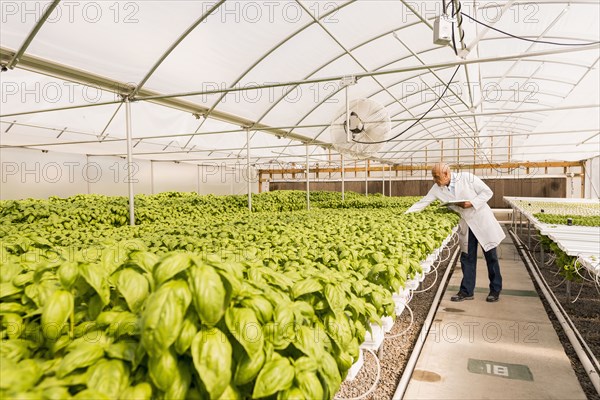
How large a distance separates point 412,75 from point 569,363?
636cm

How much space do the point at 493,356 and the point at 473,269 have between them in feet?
6.10

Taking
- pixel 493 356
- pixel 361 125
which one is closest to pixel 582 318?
pixel 493 356

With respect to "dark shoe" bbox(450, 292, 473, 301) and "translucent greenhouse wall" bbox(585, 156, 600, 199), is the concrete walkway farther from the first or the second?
"translucent greenhouse wall" bbox(585, 156, 600, 199)

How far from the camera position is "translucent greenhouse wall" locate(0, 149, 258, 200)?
952 centimetres

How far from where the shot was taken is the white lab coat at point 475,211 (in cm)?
507

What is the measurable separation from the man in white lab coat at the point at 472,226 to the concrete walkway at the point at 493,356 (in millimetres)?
250

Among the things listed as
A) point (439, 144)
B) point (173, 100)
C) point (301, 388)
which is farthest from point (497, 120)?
point (301, 388)

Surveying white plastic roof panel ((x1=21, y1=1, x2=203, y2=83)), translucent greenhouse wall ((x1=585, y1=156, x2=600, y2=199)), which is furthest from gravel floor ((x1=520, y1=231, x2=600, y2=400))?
translucent greenhouse wall ((x1=585, y1=156, x2=600, y2=199))

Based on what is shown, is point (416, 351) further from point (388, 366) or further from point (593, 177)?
point (593, 177)

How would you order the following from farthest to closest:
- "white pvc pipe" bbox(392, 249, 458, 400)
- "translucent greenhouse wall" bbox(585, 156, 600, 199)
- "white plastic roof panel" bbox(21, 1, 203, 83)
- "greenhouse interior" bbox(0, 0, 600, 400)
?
"translucent greenhouse wall" bbox(585, 156, 600, 199), "white plastic roof panel" bbox(21, 1, 203, 83), "white pvc pipe" bbox(392, 249, 458, 400), "greenhouse interior" bbox(0, 0, 600, 400)

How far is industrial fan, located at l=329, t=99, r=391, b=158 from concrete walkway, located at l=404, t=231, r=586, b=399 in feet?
7.73

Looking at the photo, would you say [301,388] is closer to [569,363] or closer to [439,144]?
[569,363]

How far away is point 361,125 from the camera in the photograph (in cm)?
504

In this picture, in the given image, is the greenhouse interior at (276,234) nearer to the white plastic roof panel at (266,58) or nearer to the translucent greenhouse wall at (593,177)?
the white plastic roof panel at (266,58)
